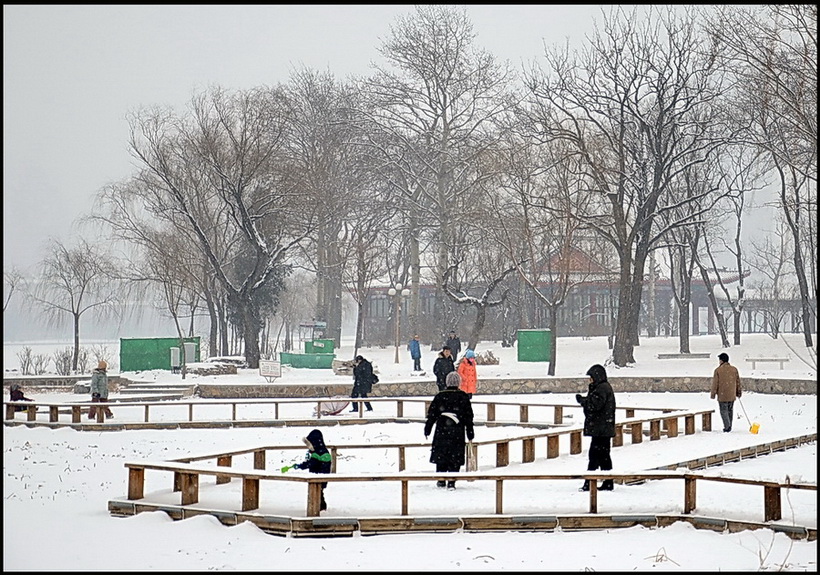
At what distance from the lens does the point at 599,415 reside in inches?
542

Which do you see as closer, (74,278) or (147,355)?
(147,355)

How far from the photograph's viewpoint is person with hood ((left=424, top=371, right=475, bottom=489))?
1345 cm

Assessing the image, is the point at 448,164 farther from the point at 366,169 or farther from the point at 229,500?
the point at 229,500

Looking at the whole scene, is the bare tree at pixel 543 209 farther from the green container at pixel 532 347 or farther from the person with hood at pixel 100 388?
the person with hood at pixel 100 388

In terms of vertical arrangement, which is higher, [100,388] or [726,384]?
[726,384]

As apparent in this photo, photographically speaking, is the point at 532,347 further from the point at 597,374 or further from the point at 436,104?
the point at 597,374

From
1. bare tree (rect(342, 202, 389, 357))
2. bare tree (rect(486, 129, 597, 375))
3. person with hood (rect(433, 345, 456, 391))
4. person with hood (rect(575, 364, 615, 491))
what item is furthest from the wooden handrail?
bare tree (rect(342, 202, 389, 357))

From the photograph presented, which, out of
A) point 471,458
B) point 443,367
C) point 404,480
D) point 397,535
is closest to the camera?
point 397,535

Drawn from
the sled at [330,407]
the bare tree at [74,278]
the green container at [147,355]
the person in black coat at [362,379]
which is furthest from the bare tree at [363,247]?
the sled at [330,407]

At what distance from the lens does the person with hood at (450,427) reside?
13453mm

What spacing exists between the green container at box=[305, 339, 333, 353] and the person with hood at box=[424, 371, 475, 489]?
29101mm

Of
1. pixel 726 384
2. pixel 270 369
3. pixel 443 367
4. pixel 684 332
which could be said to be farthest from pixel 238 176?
pixel 726 384

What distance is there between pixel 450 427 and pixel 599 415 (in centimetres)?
195

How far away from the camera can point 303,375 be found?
1416 inches
